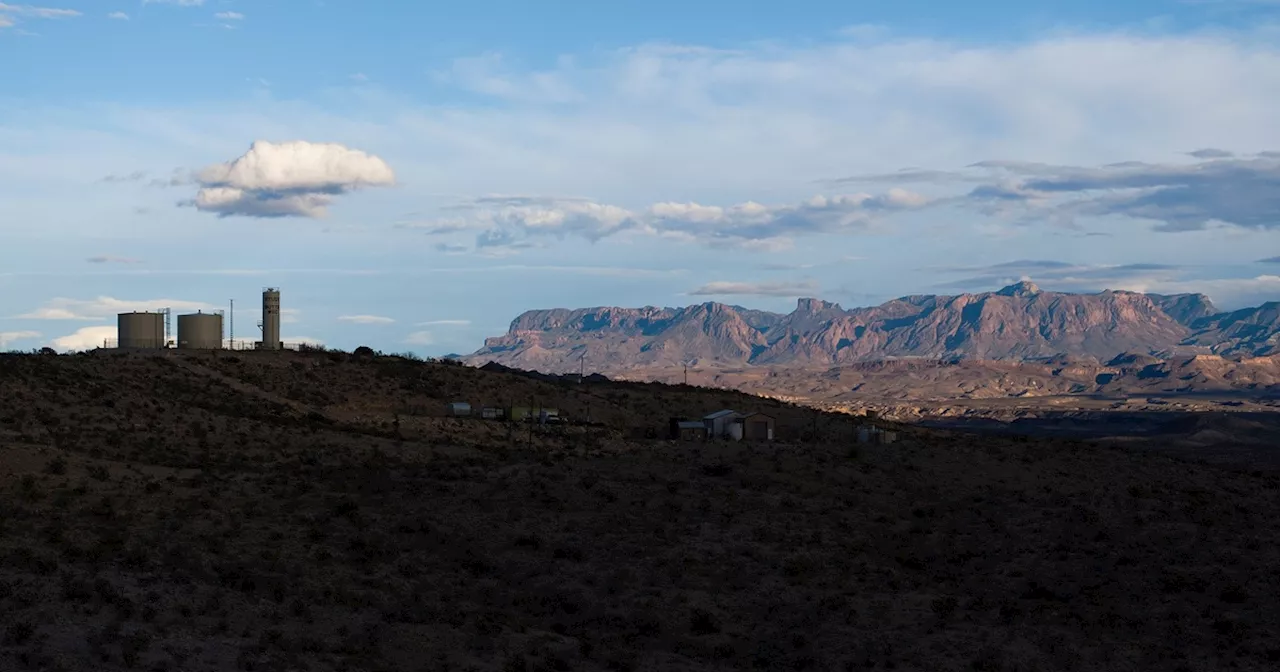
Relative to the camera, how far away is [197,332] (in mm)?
96750

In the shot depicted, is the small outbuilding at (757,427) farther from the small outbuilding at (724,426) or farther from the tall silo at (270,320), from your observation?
the tall silo at (270,320)

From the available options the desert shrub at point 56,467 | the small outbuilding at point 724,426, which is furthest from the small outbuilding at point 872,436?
the desert shrub at point 56,467

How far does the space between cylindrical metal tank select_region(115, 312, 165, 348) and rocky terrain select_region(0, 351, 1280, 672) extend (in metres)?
29.8

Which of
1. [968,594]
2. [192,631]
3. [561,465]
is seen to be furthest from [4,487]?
[968,594]

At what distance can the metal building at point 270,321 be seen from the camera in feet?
339

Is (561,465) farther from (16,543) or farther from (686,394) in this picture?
(686,394)

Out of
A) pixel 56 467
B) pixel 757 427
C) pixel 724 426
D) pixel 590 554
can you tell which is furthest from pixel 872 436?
pixel 56 467

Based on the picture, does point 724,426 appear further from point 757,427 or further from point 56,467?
point 56,467

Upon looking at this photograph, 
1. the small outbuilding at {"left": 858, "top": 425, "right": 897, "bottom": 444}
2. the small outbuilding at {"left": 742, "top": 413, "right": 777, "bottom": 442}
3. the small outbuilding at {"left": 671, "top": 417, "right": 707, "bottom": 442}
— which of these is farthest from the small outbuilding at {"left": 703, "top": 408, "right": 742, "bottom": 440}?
the small outbuilding at {"left": 858, "top": 425, "right": 897, "bottom": 444}

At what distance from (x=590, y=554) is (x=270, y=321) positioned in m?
71.2

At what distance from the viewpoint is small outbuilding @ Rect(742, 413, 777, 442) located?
8288 cm

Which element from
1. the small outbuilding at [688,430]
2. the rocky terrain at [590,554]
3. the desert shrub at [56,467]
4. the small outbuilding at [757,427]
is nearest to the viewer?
the rocky terrain at [590,554]

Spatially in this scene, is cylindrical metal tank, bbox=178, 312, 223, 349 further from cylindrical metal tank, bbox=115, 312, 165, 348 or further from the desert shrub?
the desert shrub

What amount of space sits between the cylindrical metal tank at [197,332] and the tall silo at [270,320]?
5.93m
